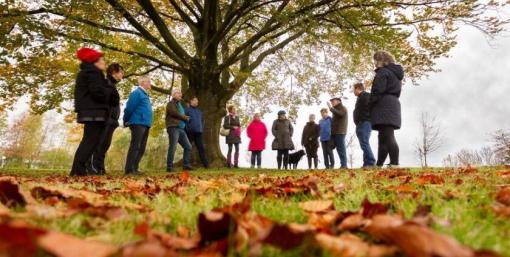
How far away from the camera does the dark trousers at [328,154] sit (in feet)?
39.1

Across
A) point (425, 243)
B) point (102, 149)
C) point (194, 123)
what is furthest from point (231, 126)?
point (425, 243)

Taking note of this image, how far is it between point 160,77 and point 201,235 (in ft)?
63.3

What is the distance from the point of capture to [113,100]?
6.76 meters

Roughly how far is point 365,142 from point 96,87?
5.37 m

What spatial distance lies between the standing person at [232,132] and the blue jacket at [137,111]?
5.31 meters

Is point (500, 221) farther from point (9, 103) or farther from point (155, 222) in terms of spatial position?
point (9, 103)

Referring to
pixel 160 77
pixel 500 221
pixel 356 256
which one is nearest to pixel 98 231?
pixel 356 256

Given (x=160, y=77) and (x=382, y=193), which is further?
(x=160, y=77)

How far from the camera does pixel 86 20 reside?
9.73 metres

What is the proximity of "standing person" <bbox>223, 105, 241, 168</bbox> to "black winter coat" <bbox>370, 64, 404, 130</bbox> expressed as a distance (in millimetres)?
6335

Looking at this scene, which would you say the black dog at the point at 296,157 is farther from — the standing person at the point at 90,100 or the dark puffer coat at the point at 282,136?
the standing person at the point at 90,100

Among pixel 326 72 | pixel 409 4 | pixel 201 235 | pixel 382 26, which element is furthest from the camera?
pixel 326 72

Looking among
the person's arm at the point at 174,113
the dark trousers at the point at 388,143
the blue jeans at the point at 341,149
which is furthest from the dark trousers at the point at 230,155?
the dark trousers at the point at 388,143

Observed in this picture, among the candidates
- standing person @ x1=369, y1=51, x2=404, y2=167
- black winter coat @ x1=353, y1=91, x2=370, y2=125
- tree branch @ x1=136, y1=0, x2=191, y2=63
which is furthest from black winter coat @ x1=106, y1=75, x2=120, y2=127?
black winter coat @ x1=353, y1=91, x2=370, y2=125
